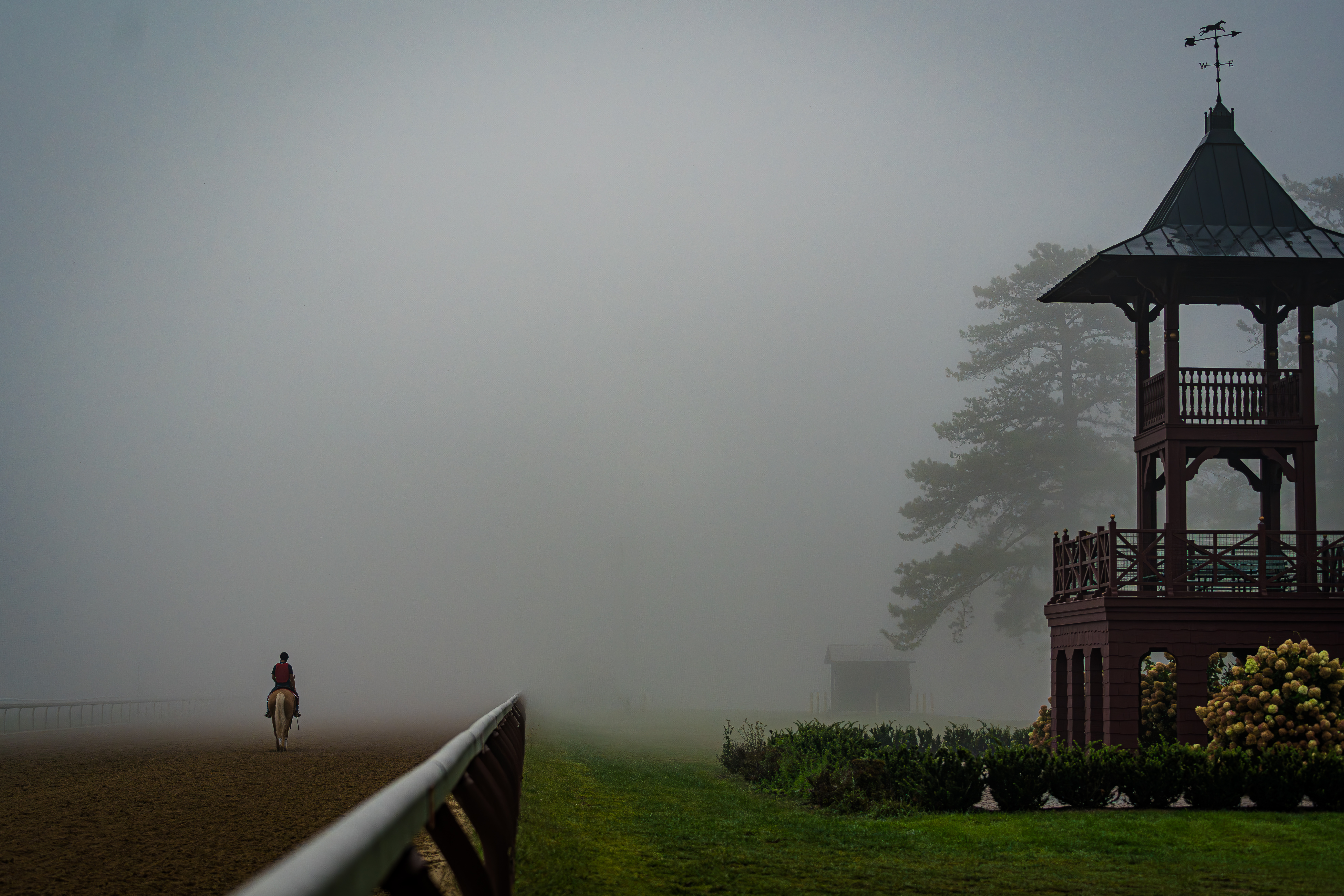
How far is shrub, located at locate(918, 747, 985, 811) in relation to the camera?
17422 mm

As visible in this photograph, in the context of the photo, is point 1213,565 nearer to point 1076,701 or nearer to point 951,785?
point 1076,701

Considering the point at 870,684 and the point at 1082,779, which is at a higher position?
the point at 1082,779

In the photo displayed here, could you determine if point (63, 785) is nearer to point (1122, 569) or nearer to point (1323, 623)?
point (1122, 569)

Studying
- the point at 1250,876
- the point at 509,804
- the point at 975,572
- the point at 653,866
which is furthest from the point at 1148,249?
the point at 975,572

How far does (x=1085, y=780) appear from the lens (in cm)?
1764

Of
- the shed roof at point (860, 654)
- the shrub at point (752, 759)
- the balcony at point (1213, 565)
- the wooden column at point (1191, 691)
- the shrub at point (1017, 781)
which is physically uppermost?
the balcony at point (1213, 565)

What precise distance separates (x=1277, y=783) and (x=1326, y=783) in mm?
663

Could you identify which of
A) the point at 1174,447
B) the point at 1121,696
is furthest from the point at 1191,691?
the point at 1174,447

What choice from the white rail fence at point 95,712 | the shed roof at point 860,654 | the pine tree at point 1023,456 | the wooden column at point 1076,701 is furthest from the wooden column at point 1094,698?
the shed roof at point 860,654

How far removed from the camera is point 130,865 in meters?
10.1

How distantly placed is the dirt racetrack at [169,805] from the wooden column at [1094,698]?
→ 12.9 meters

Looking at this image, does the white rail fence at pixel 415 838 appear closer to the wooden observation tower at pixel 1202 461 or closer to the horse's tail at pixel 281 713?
the horse's tail at pixel 281 713

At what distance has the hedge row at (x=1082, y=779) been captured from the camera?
17.0 metres

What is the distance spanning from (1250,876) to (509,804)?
6922 mm
